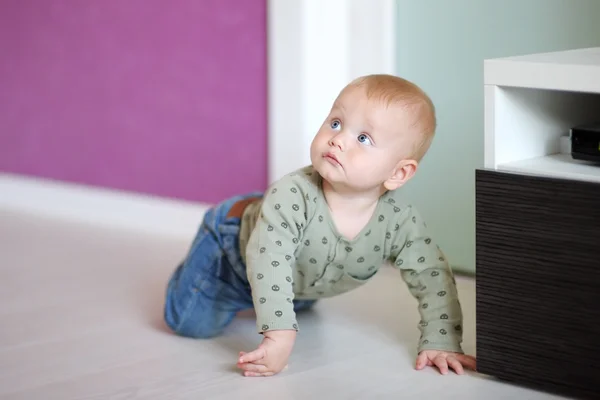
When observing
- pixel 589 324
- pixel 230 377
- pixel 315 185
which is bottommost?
pixel 230 377

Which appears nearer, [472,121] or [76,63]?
[472,121]

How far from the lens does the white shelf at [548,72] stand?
1189 mm

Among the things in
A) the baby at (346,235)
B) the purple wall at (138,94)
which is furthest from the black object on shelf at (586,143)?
the purple wall at (138,94)

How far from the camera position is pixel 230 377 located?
137 cm

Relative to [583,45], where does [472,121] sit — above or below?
below

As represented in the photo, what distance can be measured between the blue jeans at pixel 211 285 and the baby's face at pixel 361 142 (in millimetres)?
251

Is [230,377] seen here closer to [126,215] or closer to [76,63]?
[126,215]

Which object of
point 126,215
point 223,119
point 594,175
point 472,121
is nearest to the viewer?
point 594,175

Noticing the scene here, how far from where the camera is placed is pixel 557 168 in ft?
4.13

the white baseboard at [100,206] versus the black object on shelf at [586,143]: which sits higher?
the black object on shelf at [586,143]

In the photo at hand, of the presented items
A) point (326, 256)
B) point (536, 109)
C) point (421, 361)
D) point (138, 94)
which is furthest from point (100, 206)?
point (536, 109)

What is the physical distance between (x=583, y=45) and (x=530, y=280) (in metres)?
0.53

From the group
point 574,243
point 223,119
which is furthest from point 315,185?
point 223,119

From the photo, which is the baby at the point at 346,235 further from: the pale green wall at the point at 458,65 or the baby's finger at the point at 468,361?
the pale green wall at the point at 458,65
